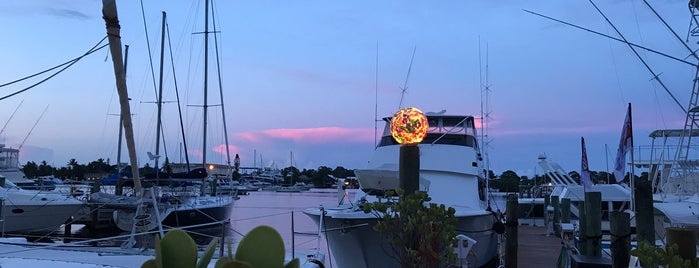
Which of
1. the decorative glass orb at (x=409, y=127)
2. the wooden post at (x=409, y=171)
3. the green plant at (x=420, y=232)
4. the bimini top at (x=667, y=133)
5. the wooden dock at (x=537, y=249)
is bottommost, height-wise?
the wooden dock at (x=537, y=249)

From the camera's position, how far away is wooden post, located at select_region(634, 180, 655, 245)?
7.56 metres

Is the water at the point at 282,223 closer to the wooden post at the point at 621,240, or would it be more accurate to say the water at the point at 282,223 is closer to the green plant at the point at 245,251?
the green plant at the point at 245,251

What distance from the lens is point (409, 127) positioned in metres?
5.66

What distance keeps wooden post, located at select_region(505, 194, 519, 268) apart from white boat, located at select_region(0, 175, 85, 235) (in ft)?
59.0

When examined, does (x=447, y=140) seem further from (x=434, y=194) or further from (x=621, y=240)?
(x=621, y=240)

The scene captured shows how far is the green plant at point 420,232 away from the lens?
5223 mm

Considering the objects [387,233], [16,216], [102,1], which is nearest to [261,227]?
[387,233]

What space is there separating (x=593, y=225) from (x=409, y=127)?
5.02 metres

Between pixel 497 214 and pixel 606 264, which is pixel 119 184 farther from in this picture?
pixel 606 264

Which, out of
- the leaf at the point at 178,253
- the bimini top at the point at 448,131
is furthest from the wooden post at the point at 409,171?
the bimini top at the point at 448,131

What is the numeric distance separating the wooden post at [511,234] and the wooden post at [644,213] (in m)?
6.52

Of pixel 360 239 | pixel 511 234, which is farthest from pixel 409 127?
pixel 511 234

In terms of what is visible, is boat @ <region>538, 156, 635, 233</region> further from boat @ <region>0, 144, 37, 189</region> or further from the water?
boat @ <region>0, 144, 37, 189</region>

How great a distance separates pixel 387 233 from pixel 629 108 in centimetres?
871
